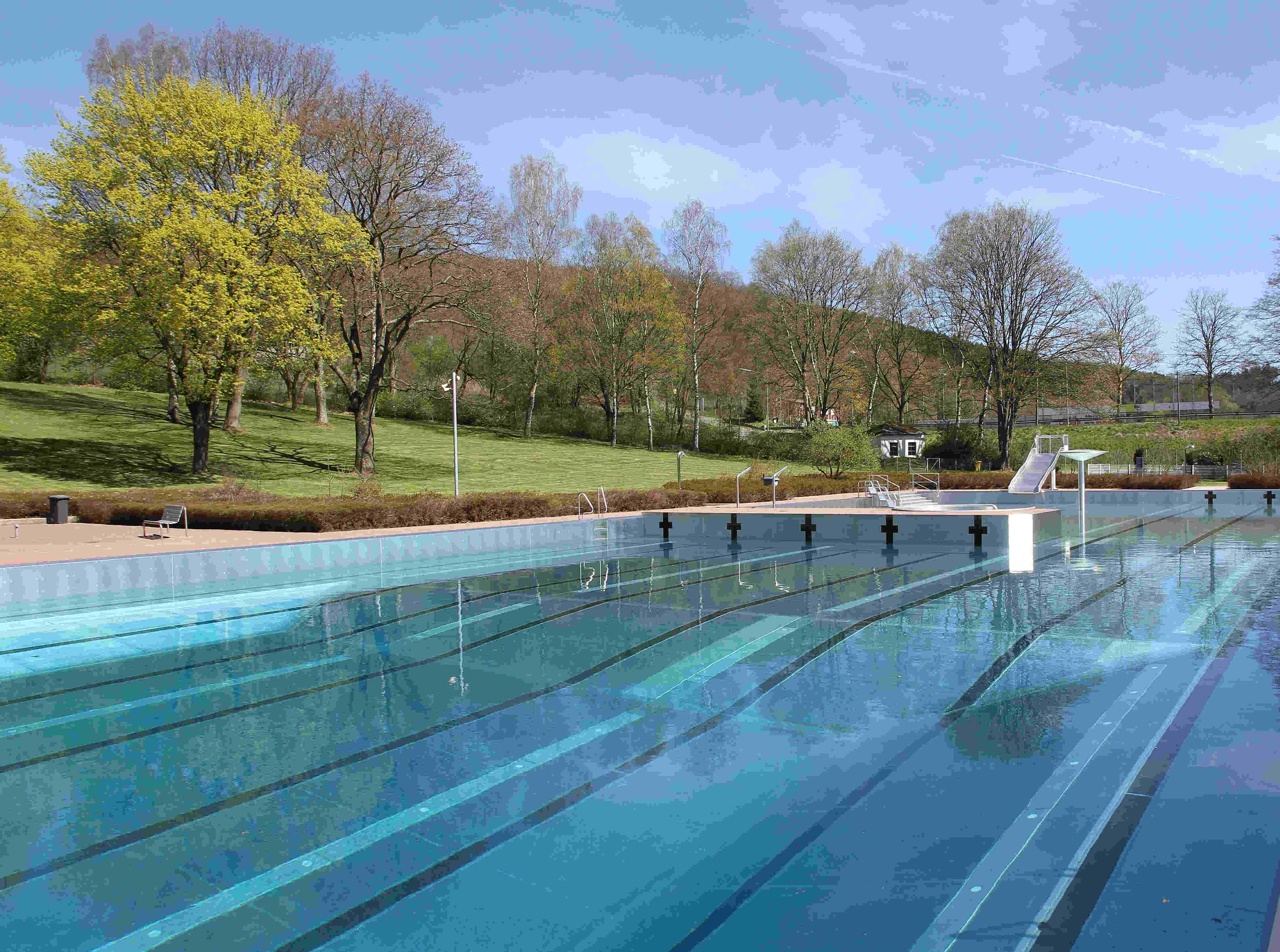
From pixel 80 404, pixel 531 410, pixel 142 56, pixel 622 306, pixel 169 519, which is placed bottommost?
pixel 169 519

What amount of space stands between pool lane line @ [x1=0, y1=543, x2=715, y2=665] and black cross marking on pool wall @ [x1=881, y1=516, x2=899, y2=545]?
512 cm

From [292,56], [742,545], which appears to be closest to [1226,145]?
[742,545]

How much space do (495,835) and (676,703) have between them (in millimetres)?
2275

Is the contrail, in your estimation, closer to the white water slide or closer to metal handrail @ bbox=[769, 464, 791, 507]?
the white water slide

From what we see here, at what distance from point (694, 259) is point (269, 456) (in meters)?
26.4

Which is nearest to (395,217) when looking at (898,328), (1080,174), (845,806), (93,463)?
(93,463)

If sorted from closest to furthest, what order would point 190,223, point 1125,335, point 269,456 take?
point 190,223 → point 269,456 → point 1125,335

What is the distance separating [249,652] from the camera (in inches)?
304

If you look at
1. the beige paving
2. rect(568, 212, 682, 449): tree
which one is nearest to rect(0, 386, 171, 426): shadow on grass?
the beige paving

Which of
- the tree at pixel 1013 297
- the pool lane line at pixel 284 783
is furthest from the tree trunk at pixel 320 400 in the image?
the pool lane line at pixel 284 783

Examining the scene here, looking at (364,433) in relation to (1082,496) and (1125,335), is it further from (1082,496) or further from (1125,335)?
(1125,335)

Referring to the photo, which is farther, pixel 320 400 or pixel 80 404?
pixel 320 400

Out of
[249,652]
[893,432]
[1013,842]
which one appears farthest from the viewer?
[893,432]

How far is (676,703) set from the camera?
5.83 meters
